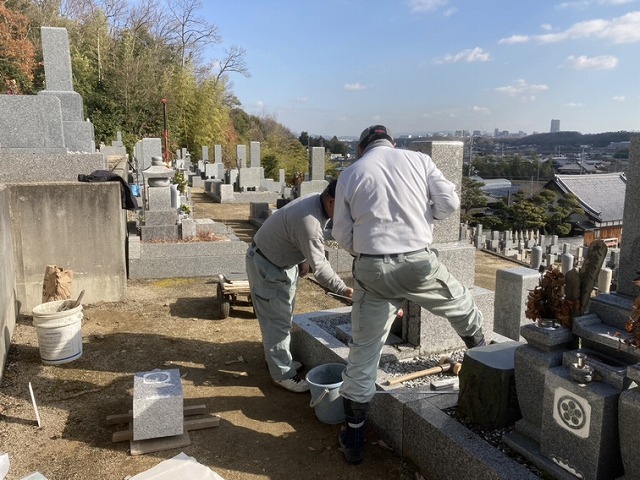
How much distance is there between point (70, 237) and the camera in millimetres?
6492

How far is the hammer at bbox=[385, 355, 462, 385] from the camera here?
3818 millimetres

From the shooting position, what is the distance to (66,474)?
3.26 meters

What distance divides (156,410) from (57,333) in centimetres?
183

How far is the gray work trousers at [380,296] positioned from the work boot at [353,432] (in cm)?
6

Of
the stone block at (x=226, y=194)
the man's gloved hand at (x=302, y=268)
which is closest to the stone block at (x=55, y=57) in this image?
the man's gloved hand at (x=302, y=268)

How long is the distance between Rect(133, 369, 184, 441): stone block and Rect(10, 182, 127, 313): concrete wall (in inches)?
137

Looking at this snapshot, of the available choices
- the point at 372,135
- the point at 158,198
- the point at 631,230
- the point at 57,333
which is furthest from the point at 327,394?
the point at 158,198

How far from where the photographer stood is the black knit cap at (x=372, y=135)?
3496 millimetres

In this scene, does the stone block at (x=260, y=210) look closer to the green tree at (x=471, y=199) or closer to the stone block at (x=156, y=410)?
the stone block at (x=156, y=410)

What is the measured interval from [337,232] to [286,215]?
886 millimetres

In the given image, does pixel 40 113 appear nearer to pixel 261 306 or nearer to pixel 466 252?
pixel 261 306

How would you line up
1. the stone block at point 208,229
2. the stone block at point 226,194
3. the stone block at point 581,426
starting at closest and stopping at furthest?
the stone block at point 581,426, the stone block at point 208,229, the stone block at point 226,194

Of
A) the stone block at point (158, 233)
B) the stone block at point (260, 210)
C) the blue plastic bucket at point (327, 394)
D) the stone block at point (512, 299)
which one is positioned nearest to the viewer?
the blue plastic bucket at point (327, 394)

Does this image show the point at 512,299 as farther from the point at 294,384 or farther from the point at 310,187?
the point at 310,187
